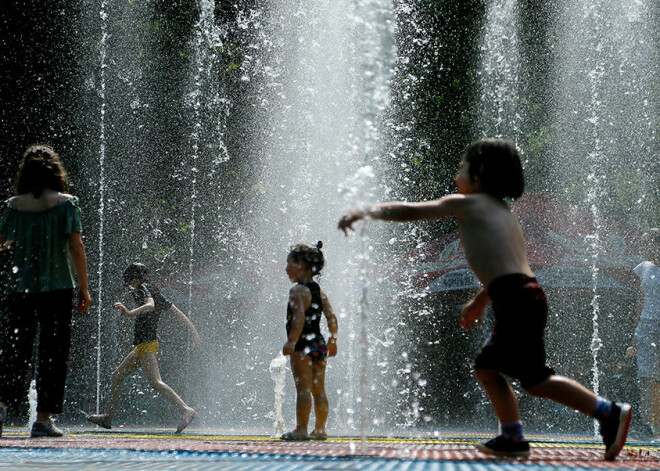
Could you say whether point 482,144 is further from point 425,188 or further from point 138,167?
point 138,167

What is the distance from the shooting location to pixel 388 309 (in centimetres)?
1110

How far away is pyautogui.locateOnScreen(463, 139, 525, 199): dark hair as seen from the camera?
10.5 ft

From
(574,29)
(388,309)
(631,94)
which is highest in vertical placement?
(574,29)

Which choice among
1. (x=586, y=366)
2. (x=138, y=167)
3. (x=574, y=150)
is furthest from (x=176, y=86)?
(x=586, y=366)

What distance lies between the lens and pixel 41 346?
4477 mm

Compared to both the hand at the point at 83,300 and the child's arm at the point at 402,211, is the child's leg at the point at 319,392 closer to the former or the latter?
the hand at the point at 83,300

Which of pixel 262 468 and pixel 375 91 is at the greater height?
pixel 375 91

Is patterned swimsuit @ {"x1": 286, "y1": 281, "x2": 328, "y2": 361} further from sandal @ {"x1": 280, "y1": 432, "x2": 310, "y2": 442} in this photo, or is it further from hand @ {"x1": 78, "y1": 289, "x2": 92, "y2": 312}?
hand @ {"x1": 78, "y1": 289, "x2": 92, "y2": 312}

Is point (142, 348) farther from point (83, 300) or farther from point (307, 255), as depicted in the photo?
point (307, 255)

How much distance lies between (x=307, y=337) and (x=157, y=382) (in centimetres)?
197

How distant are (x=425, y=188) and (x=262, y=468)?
33.4 feet

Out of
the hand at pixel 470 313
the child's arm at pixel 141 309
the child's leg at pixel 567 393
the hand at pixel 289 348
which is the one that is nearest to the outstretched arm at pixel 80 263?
the hand at pixel 289 348

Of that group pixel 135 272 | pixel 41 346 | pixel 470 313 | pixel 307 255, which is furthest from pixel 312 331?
pixel 135 272

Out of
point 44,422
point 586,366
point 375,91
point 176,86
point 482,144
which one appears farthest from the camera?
point 176,86
